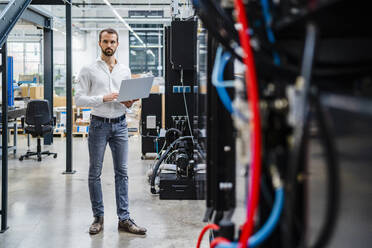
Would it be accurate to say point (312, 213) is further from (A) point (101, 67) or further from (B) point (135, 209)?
(B) point (135, 209)

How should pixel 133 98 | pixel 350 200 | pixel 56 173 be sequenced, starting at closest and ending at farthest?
pixel 350 200, pixel 133 98, pixel 56 173

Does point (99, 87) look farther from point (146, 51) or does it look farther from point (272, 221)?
point (146, 51)

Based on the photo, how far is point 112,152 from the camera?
10.4 ft

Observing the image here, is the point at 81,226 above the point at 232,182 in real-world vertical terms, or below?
below

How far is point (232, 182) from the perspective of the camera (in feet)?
3.60

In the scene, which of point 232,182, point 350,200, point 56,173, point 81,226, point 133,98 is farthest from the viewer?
point 56,173

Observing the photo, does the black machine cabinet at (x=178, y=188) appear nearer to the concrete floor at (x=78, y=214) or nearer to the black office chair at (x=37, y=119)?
the concrete floor at (x=78, y=214)

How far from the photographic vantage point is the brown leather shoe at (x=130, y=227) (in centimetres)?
319

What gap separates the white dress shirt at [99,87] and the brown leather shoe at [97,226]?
852 mm

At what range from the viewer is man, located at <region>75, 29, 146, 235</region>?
3086 millimetres

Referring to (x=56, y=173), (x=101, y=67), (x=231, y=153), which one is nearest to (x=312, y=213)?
(x=231, y=153)

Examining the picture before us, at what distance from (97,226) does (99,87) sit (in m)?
1.10

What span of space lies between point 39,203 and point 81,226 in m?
0.96

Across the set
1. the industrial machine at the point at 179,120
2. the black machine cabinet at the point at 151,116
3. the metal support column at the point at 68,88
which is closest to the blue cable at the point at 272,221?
the industrial machine at the point at 179,120
